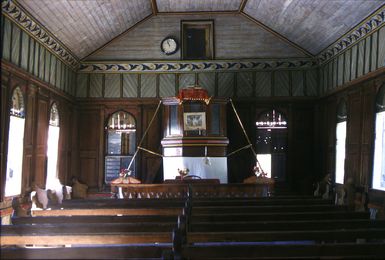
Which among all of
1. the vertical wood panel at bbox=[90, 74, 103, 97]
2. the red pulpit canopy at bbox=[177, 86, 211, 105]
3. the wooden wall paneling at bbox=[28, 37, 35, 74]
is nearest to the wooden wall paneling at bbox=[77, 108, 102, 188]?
the vertical wood panel at bbox=[90, 74, 103, 97]

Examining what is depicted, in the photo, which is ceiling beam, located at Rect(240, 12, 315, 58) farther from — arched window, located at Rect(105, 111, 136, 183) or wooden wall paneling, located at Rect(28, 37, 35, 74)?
wooden wall paneling, located at Rect(28, 37, 35, 74)

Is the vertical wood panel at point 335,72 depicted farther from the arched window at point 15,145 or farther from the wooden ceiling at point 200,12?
the arched window at point 15,145

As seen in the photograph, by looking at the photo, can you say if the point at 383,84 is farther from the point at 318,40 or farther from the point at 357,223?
the point at 357,223

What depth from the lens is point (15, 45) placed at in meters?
8.16

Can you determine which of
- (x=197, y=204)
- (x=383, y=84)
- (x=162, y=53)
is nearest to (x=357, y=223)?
(x=197, y=204)

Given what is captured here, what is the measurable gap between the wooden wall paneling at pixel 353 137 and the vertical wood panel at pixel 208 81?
424 cm

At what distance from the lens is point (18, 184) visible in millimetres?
8398

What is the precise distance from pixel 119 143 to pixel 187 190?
14.1 feet

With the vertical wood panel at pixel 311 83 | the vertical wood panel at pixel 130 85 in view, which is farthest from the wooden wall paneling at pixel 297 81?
the vertical wood panel at pixel 130 85

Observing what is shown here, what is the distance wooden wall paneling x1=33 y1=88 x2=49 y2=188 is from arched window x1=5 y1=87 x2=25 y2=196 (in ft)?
2.55

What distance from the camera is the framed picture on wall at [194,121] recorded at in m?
11.7

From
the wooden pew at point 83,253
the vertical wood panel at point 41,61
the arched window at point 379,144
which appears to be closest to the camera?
the wooden pew at point 83,253

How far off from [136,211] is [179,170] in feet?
15.8

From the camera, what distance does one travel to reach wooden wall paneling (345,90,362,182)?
9.43 m
